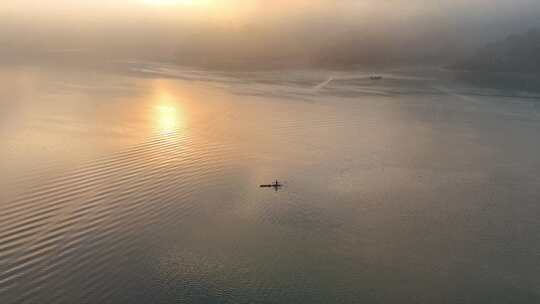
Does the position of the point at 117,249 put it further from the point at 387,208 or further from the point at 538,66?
the point at 538,66

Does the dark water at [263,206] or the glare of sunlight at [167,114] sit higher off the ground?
the glare of sunlight at [167,114]

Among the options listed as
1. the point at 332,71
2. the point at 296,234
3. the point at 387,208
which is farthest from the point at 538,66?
the point at 296,234

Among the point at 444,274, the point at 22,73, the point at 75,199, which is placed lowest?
the point at 444,274

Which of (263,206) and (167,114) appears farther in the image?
(167,114)

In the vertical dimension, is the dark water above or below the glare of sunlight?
below

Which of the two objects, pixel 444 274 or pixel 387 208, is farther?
pixel 387 208

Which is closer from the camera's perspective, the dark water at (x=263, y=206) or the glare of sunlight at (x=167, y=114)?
the dark water at (x=263, y=206)

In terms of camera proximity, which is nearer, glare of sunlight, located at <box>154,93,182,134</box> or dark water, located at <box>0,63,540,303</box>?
dark water, located at <box>0,63,540,303</box>

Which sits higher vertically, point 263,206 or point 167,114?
point 167,114
